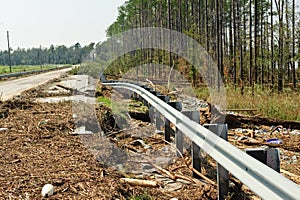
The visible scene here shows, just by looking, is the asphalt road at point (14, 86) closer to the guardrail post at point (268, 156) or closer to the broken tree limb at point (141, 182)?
the broken tree limb at point (141, 182)

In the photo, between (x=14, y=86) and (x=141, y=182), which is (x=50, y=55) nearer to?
(x=14, y=86)

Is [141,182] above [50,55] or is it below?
below

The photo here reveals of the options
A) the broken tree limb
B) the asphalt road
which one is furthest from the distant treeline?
the broken tree limb

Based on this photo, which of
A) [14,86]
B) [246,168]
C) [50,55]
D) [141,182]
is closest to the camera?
[246,168]

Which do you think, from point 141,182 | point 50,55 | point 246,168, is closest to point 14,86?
point 141,182

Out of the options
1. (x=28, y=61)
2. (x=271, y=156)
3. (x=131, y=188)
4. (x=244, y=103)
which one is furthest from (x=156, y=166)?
(x=28, y=61)

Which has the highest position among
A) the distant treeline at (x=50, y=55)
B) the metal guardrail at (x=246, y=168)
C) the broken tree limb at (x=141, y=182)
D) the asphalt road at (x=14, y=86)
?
the distant treeline at (x=50, y=55)

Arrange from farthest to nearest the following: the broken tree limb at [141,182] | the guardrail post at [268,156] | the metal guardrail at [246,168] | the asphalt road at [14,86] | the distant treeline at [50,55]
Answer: the distant treeline at [50,55] < the asphalt road at [14,86] < the broken tree limb at [141,182] < the guardrail post at [268,156] < the metal guardrail at [246,168]

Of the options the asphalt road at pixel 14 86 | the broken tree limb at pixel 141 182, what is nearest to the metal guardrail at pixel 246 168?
the broken tree limb at pixel 141 182

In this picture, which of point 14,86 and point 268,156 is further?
point 14,86

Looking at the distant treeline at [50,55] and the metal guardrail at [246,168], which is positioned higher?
the distant treeline at [50,55]

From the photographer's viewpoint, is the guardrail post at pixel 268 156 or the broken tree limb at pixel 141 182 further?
the broken tree limb at pixel 141 182

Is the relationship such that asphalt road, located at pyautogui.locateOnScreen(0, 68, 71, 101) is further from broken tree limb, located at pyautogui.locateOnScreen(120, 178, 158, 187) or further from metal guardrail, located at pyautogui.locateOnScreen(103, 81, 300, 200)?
metal guardrail, located at pyautogui.locateOnScreen(103, 81, 300, 200)

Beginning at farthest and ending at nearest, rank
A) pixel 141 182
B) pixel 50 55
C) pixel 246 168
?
pixel 50 55 < pixel 141 182 < pixel 246 168
